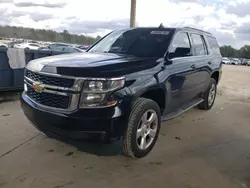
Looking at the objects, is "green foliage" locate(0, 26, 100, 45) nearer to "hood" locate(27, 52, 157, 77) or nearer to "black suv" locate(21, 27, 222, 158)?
"black suv" locate(21, 27, 222, 158)

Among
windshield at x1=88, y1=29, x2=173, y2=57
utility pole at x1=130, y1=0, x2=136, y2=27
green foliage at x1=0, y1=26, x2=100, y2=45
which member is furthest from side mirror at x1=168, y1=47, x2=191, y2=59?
green foliage at x1=0, y1=26, x2=100, y2=45

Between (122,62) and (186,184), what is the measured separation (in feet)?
5.36

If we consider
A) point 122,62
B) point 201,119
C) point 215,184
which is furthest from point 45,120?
point 201,119

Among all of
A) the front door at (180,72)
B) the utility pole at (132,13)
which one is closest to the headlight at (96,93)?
the front door at (180,72)

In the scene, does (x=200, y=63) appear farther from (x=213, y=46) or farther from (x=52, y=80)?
(x=52, y=80)

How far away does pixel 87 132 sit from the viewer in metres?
2.91

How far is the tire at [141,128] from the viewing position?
3.21 meters

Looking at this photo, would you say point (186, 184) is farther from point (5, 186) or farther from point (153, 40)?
point (153, 40)

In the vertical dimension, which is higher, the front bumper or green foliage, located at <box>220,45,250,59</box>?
green foliage, located at <box>220,45,250,59</box>

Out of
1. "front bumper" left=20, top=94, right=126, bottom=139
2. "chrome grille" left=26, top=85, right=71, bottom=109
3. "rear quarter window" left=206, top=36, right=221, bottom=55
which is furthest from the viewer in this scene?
"rear quarter window" left=206, top=36, right=221, bottom=55

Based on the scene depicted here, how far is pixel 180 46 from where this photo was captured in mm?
4453

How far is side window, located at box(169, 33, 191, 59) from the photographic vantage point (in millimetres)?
4183

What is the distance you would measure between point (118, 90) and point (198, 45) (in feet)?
9.66

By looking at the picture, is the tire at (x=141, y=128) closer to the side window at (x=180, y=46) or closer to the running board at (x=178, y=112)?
the running board at (x=178, y=112)
